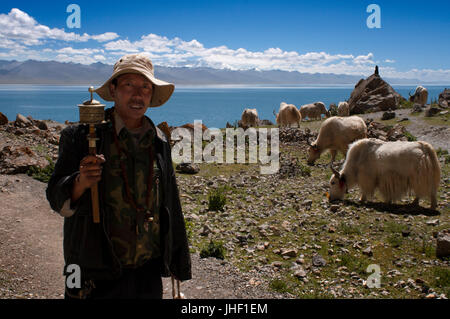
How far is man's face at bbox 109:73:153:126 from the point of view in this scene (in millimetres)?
2754

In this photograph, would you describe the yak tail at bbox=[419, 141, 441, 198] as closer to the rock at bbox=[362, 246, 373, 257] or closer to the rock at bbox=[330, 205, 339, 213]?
the rock at bbox=[330, 205, 339, 213]

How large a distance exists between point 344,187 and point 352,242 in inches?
108

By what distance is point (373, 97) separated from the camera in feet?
89.7

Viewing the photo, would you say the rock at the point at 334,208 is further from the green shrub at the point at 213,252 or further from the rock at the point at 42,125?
the rock at the point at 42,125

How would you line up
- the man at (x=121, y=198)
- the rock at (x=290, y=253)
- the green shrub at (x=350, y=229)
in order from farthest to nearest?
the green shrub at (x=350, y=229) → the rock at (x=290, y=253) → the man at (x=121, y=198)

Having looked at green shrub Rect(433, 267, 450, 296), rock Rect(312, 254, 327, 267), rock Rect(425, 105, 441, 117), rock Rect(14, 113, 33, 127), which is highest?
rock Rect(425, 105, 441, 117)

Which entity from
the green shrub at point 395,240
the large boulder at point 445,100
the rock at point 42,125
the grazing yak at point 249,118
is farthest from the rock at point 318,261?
the large boulder at point 445,100

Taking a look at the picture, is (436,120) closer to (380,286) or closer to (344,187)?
(344,187)

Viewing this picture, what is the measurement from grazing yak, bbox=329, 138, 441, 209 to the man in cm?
705

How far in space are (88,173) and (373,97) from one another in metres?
28.0

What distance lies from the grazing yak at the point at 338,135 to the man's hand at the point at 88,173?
12.3 m

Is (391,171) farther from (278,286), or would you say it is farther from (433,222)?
(278,286)

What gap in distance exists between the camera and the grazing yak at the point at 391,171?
8195 millimetres

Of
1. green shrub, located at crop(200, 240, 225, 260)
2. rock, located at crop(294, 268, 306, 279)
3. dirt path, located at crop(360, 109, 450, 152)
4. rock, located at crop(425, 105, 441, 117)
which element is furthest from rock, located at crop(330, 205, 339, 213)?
rock, located at crop(425, 105, 441, 117)
